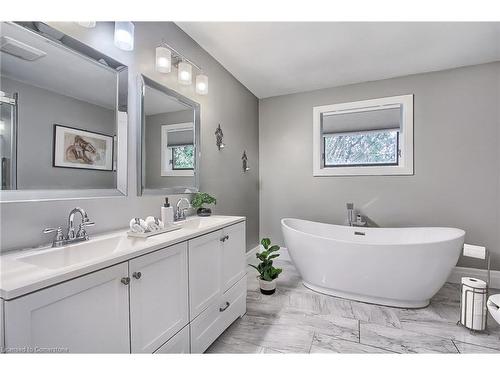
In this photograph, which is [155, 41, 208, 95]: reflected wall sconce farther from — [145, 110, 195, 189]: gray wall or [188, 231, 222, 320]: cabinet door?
[188, 231, 222, 320]: cabinet door

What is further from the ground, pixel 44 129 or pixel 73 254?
pixel 44 129

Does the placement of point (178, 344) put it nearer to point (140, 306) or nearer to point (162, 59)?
point (140, 306)

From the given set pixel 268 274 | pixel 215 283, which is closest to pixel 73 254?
pixel 215 283

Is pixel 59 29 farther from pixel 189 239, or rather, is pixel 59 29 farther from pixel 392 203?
pixel 392 203

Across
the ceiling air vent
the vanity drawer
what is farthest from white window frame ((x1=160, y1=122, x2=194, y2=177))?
the vanity drawer

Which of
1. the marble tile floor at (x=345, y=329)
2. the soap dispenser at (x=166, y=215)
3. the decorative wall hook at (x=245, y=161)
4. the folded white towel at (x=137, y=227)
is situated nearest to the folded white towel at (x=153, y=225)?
the folded white towel at (x=137, y=227)

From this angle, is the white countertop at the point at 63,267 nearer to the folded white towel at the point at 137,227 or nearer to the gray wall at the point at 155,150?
the folded white towel at the point at 137,227

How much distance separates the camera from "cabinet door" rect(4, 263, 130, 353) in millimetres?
634

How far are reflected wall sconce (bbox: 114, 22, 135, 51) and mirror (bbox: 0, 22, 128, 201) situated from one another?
4.5 inches

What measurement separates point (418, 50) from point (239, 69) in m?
1.80

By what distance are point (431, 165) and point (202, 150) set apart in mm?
2609

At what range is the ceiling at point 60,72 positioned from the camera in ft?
3.30

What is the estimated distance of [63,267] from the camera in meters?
0.77
